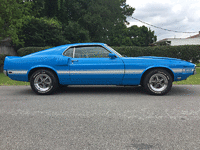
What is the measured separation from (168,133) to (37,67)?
3.97 meters

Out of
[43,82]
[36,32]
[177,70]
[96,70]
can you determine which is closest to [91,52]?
[96,70]

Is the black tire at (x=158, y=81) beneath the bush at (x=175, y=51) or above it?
beneath

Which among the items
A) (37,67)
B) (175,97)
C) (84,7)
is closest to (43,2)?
(84,7)

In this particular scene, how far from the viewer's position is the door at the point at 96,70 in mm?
5285

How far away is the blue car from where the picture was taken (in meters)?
5.27

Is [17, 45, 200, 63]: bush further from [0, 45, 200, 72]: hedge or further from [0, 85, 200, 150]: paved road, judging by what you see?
[0, 85, 200, 150]: paved road

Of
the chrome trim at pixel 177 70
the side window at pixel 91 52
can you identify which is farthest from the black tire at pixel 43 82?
the chrome trim at pixel 177 70

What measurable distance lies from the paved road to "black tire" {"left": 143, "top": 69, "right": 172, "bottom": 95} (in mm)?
580

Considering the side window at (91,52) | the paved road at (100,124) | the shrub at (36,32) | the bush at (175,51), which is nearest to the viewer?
the paved road at (100,124)

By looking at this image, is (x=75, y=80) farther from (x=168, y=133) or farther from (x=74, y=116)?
(x=168, y=133)

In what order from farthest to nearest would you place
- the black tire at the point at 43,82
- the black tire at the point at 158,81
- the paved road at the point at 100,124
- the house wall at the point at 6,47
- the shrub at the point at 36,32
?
the shrub at the point at 36,32 → the house wall at the point at 6,47 → the black tire at the point at 43,82 → the black tire at the point at 158,81 → the paved road at the point at 100,124

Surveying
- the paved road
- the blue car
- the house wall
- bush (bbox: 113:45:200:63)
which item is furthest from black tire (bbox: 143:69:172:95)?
the house wall

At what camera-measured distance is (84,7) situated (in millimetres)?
26250

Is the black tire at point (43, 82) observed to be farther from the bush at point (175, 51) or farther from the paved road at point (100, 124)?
the bush at point (175, 51)
